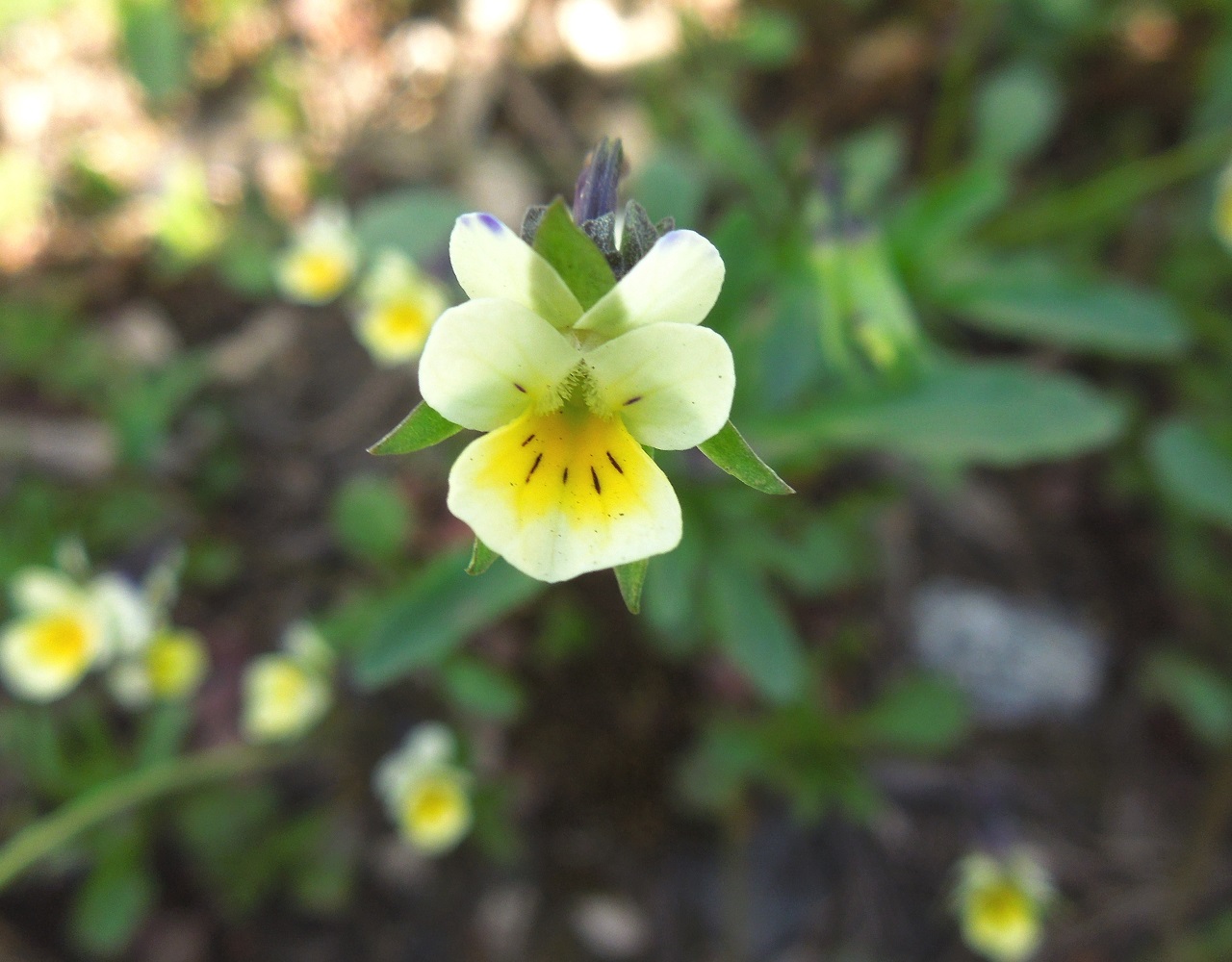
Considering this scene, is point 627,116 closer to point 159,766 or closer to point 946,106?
point 946,106

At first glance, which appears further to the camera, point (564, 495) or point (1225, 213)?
point (1225, 213)

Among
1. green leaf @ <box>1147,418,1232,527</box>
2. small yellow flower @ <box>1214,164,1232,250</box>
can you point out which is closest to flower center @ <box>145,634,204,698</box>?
green leaf @ <box>1147,418,1232,527</box>

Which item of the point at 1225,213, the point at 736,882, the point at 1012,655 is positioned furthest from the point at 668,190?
the point at 736,882

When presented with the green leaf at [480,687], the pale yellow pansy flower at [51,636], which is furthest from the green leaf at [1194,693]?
the pale yellow pansy flower at [51,636]

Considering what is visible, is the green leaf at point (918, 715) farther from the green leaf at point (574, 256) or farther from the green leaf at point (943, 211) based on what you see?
the green leaf at point (574, 256)

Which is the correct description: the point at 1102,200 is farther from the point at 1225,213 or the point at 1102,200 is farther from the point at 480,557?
the point at 480,557

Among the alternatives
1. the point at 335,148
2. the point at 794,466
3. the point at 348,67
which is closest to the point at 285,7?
the point at 348,67
